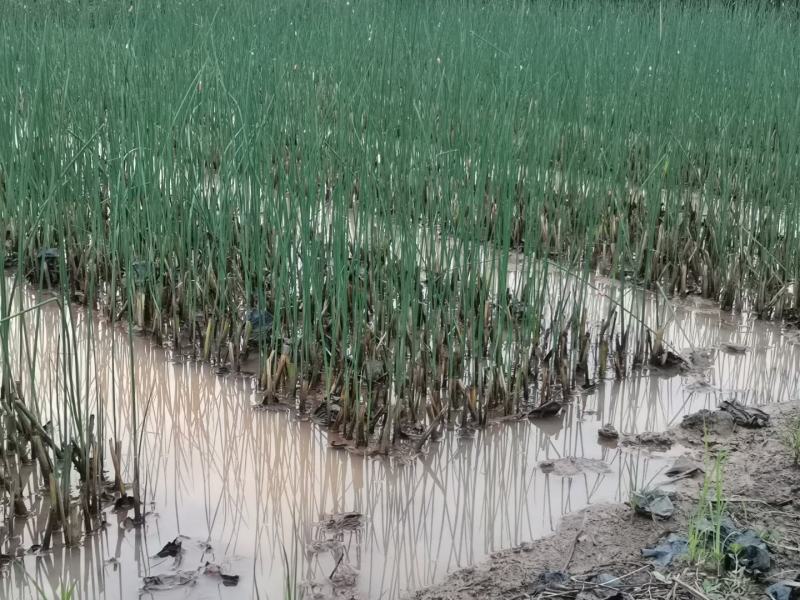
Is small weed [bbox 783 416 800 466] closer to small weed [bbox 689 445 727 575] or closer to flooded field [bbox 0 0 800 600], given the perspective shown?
flooded field [bbox 0 0 800 600]

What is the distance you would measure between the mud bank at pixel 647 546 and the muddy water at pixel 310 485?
3.0 inches

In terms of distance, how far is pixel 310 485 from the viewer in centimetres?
200

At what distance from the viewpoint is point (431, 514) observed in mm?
1906

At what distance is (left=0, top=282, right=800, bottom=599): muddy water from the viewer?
1682 mm

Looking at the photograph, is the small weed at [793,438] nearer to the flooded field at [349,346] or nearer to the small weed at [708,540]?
the flooded field at [349,346]

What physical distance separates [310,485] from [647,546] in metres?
0.71

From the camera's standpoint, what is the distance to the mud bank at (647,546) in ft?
5.18

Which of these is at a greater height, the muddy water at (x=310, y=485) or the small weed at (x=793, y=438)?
the small weed at (x=793, y=438)

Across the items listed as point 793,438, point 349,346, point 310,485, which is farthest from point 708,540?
point 349,346

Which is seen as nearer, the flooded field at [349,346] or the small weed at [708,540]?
the small weed at [708,540]

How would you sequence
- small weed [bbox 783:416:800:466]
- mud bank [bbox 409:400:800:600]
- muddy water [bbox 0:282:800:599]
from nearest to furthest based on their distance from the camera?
mud bank [bbox 409:400:800:600], muddy water [bbox 0:282:800:599], small weed [bbox 783:416:800:466]

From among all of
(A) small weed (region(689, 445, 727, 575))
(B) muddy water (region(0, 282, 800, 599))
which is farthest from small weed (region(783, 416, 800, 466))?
(A) small weed (region(689, 445, 727, 575))

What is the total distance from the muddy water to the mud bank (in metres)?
0.07

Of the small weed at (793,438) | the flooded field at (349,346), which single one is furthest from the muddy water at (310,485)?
the small weed at (793,438)
